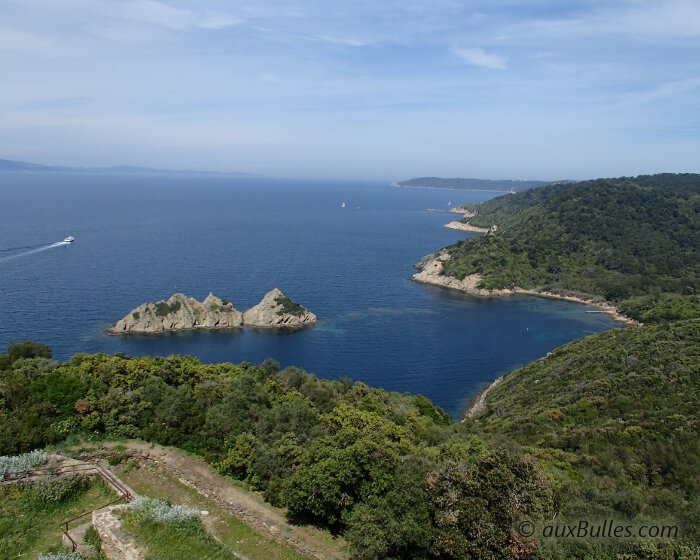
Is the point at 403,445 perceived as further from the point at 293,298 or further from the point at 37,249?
the point at 37,249

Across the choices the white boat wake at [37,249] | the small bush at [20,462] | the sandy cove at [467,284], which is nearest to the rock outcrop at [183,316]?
the white boat wake at [37,249]

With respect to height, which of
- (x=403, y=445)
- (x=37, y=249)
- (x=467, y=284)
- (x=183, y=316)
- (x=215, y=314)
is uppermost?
(x=403, y=445)

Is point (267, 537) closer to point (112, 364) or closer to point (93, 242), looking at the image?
point (112, 364)

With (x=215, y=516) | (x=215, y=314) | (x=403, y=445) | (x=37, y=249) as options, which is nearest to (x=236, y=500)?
(x=215, y=516)

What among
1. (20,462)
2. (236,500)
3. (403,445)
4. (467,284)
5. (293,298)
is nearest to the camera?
(20,462)

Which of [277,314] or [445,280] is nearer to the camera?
[277,314]

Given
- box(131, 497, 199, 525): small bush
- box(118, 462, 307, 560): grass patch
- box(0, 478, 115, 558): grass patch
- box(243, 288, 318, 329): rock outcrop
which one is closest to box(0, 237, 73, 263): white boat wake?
box(243, 288, 318, 329): rock outcrop

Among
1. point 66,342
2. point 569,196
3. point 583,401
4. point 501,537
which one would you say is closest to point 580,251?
point 569,196

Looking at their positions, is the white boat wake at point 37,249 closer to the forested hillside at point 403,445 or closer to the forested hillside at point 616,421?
the forested hillside at point 403,445
